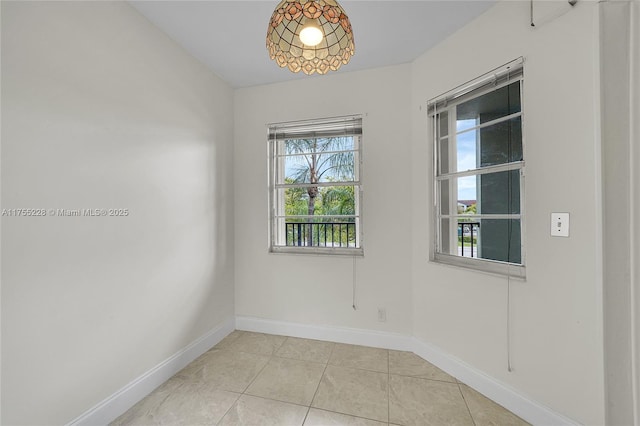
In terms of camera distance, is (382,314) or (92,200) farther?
(382,314)

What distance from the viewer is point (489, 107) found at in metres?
1.83

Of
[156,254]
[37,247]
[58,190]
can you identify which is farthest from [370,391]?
[58,190]

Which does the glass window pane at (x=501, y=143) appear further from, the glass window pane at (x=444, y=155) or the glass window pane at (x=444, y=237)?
the glass window pane at (x=444, y=237)

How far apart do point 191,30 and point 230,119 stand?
2.88ft

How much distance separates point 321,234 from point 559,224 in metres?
1.77

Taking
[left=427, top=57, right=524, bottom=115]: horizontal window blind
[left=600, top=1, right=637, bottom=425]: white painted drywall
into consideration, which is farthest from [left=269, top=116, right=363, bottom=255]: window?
[left=600, top=1, right=637, bottom=425]: white painted drywall

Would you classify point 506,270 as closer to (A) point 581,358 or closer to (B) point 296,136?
(A) point 581,358

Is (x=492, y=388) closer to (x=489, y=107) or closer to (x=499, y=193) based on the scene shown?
(x=499, y=193)

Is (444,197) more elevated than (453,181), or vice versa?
(453,181)

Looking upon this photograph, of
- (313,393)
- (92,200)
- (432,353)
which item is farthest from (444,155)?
(92,200)

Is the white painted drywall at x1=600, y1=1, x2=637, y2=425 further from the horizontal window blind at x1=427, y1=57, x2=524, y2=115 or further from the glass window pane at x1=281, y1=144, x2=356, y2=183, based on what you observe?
the glass window pane at x1=281, y1=144, x2=356, y2=183

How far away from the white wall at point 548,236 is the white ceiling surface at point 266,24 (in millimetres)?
238

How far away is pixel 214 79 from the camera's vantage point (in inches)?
97.0

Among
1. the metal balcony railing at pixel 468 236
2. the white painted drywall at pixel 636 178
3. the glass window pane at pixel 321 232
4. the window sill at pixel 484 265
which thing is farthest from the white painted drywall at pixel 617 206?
the glass window pane at pixel 321 232
